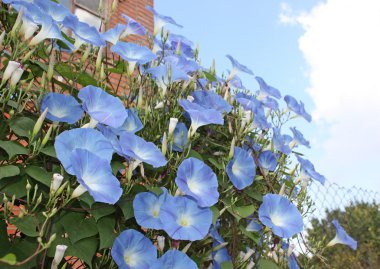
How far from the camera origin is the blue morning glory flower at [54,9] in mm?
1553

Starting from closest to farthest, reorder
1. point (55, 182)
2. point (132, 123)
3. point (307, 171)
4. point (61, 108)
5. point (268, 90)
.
Result: point (55, 182) → point (61, 108) → point (132, 123) → point (307, 171) → point (268, 90)

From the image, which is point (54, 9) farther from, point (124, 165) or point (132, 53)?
point (124, 165)

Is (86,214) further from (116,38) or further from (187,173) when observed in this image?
(116,38)

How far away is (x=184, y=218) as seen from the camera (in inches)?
55.3

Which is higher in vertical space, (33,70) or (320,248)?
(33,70)

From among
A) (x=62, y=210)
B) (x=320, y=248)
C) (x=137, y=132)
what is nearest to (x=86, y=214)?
(x=62, y=210)

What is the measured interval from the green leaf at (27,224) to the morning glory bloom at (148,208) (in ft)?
0.84

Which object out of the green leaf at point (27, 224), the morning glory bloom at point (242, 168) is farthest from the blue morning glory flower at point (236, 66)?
the green leaf at point (27, 224)

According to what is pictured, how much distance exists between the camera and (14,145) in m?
1.25

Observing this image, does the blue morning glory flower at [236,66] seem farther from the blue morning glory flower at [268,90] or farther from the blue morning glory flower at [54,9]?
the blue morning glory flower at [54,9]

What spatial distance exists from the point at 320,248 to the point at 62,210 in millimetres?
1108

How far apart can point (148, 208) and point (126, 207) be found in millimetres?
59

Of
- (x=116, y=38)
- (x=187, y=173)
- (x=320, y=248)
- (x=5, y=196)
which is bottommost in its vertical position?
(x=320, y=248)

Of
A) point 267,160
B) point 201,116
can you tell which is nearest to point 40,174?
point 201,116
